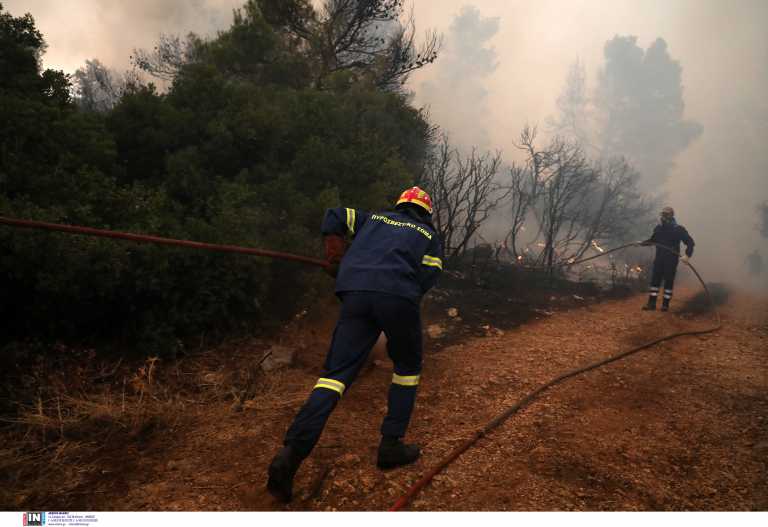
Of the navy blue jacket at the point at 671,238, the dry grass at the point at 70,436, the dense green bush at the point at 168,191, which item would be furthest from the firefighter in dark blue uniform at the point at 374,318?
the navy blue jacket at the point at 671,238

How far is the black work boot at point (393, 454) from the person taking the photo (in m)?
2.94

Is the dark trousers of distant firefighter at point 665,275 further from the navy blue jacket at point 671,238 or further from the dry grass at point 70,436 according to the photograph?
the dry grass at point 70,436

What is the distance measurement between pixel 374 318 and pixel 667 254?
26.5 feet

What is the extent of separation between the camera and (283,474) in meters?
2.51

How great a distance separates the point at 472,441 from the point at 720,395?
108 inches

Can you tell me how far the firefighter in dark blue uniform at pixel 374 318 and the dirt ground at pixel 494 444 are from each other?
0.26m

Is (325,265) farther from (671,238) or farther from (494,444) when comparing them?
(671,238)

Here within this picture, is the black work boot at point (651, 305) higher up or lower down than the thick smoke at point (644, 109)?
lower down

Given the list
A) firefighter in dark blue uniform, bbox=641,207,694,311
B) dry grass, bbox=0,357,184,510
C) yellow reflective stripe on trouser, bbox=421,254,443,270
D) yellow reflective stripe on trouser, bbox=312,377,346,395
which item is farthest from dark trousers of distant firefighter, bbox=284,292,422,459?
firefighter in dark blue uniform, bbox=641,207,694,311

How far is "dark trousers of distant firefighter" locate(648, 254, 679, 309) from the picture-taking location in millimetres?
8609

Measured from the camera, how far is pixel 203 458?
3068 mm

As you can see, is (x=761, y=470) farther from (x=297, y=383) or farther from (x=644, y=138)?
(x=644, y=138)

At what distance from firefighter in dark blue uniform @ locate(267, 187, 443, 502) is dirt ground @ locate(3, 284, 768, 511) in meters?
0.26

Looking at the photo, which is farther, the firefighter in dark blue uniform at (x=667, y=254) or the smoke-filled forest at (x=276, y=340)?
the firefighter in dark blue uniform at (x=667, y=254)
